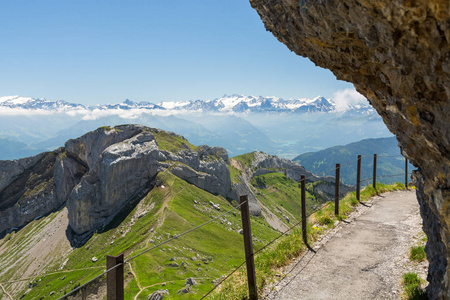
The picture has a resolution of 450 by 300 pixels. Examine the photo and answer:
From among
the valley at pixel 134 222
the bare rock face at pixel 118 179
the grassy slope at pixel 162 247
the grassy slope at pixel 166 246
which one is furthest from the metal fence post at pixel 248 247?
the bare rock face at pixel 118 179

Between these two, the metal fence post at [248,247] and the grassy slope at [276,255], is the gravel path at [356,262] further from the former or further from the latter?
the metal fence post at [248,247]

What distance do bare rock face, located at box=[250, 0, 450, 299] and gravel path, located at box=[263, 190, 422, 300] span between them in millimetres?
2846

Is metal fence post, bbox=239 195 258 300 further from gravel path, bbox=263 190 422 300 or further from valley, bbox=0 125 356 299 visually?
valley, bbox=0 125 356 299

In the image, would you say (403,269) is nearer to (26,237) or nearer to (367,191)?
(367,191)

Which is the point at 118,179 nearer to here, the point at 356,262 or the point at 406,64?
the point at 356,262

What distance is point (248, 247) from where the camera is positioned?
34.5ft

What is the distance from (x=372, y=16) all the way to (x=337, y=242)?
1286cm

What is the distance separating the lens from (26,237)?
183 metres

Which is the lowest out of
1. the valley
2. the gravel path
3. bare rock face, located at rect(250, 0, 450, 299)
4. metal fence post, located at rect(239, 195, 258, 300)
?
the valley

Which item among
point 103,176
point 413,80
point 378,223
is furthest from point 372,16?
point 103,176

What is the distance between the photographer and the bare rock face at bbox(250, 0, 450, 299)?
5461mm

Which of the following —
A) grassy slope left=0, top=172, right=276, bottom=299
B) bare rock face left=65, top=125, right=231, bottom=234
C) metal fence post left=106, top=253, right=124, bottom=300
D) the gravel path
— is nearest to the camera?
metal fence post left=106, top=253, right=124, bottom=300

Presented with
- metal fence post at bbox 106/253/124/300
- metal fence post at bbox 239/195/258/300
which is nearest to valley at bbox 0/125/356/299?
metal fence post at bbox 239/195/258/300

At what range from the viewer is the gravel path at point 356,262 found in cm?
1108
